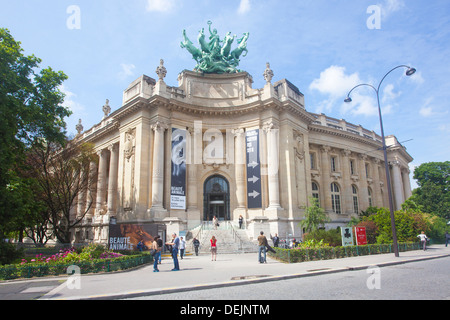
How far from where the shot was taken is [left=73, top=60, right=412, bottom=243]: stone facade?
3325 cm

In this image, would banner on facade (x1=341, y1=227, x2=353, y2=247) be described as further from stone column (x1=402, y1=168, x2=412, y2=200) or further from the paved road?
stone column (x1=402, y1=168, x2=412, y2=200)

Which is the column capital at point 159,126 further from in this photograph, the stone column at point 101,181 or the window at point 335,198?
the window at point 335,198

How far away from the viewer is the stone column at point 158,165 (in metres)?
32.1

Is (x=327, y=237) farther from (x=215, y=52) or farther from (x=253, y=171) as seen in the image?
(x=215, y=52)

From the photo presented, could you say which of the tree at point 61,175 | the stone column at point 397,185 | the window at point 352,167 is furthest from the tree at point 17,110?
the stone column at point 397,185

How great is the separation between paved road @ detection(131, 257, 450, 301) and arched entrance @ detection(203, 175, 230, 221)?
25.9 metres

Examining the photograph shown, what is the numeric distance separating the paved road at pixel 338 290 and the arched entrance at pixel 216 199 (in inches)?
1021

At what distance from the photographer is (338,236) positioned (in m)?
24.7

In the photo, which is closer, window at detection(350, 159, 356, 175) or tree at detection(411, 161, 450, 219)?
window at detection(350, 159, 356, 175)

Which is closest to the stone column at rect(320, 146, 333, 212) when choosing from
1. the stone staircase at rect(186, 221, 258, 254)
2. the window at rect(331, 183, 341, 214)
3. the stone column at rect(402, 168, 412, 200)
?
the window at rect(331, 183, 341, 214)

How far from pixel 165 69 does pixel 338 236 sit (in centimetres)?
2504

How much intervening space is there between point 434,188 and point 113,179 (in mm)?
57537

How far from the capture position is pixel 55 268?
44.9 feet
